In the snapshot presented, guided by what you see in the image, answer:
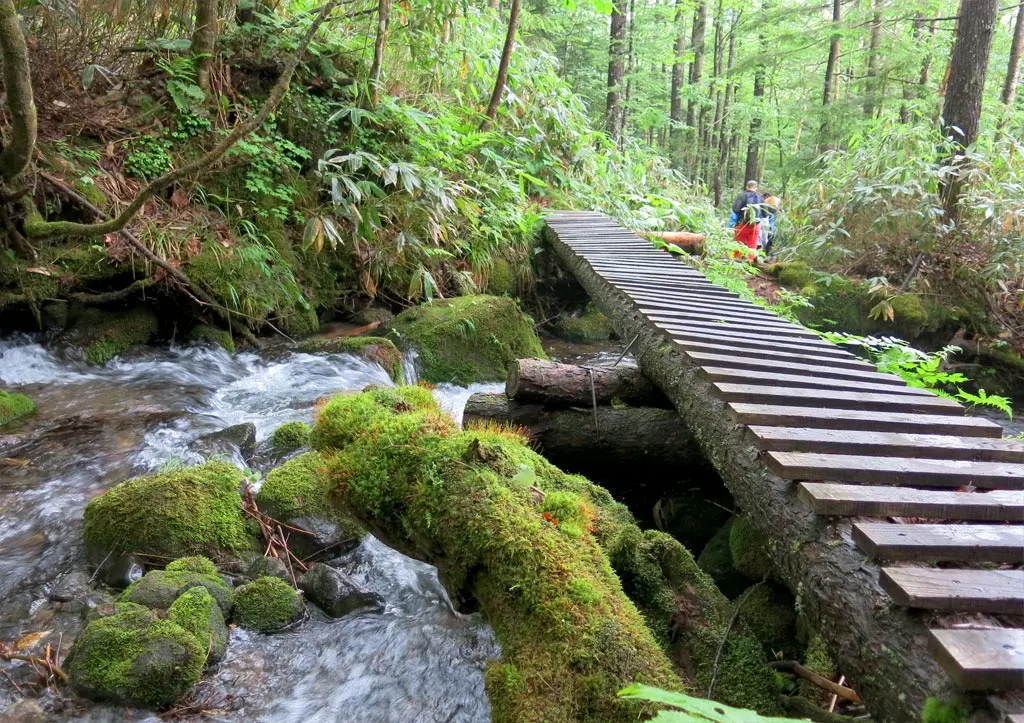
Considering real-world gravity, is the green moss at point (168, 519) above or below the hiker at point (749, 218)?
below

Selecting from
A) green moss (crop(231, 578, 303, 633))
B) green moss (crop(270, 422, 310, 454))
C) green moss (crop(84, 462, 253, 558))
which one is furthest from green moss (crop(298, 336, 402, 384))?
green moss (crop(231, 578, 303, 633))

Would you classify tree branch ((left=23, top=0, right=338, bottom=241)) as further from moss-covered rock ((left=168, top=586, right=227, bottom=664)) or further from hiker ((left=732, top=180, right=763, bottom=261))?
hiker ((left=732, top=180, right=763, bottom=261))

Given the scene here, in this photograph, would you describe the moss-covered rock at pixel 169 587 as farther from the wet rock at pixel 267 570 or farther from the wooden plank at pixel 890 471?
the wooden plank at pixel 890 471

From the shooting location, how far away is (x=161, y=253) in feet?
20.2

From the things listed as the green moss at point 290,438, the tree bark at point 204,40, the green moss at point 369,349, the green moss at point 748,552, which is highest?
the tree bark at point 204,40

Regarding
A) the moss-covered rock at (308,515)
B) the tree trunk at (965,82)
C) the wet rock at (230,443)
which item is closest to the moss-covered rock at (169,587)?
the moss-covered rock at (308,515)

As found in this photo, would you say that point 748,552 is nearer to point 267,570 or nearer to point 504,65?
point 267,570

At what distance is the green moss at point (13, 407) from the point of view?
479 centimetres

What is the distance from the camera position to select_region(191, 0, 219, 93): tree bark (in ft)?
23.2

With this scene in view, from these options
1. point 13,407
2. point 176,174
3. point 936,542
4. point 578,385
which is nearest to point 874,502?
point 936,542

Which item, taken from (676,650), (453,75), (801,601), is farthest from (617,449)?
(453,75)

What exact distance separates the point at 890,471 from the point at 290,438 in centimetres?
415

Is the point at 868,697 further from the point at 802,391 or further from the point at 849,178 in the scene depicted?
the point at 849,178

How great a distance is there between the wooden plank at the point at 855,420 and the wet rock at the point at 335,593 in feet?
7.36
